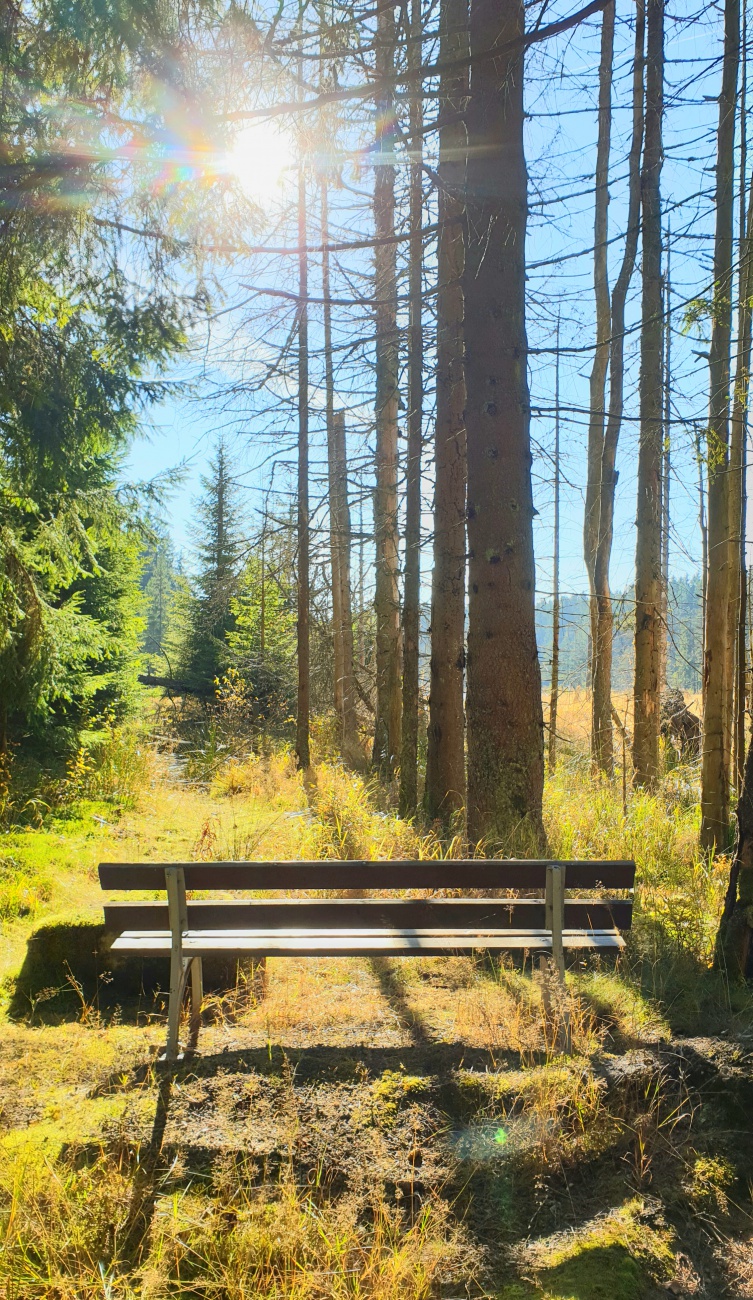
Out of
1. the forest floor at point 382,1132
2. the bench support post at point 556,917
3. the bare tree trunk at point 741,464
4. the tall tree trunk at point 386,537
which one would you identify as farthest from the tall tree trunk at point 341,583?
the bench support post at point 556,917

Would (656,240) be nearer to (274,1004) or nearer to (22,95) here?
(22,95)

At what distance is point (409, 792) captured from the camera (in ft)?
32.0

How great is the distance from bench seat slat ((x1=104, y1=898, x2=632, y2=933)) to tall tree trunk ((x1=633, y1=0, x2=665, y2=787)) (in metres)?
5.64

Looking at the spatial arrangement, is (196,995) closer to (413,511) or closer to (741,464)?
(741,464)

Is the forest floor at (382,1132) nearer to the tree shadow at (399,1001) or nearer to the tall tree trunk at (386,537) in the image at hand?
the tree shadow at (399,1001)

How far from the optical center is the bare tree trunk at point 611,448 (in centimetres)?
1041

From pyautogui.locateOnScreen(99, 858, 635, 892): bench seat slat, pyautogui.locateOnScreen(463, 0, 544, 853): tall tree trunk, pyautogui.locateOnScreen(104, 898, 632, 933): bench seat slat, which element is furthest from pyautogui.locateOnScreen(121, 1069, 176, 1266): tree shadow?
pyautogui.locateOnScreen(463, 0, 544, 853): tall tree trunk

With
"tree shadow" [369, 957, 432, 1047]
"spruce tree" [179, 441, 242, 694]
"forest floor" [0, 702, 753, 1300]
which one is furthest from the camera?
"spruce tree" [179, 441, 242, 694]

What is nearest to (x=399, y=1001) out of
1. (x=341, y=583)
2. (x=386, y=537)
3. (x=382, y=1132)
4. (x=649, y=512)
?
(x=382, y=1132)

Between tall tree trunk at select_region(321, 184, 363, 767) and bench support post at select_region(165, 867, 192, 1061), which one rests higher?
tall tree trunk at select_region(321, 184, 363, 767)

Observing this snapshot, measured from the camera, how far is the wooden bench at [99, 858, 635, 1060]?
3.80 m

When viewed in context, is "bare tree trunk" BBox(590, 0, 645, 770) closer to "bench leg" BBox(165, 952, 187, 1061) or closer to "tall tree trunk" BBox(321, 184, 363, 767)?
"tall tree trunk" BBox(321, 184, 363, 767)

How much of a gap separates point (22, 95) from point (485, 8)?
12.0 ft

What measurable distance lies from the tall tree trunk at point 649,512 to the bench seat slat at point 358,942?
5689 millimetres
